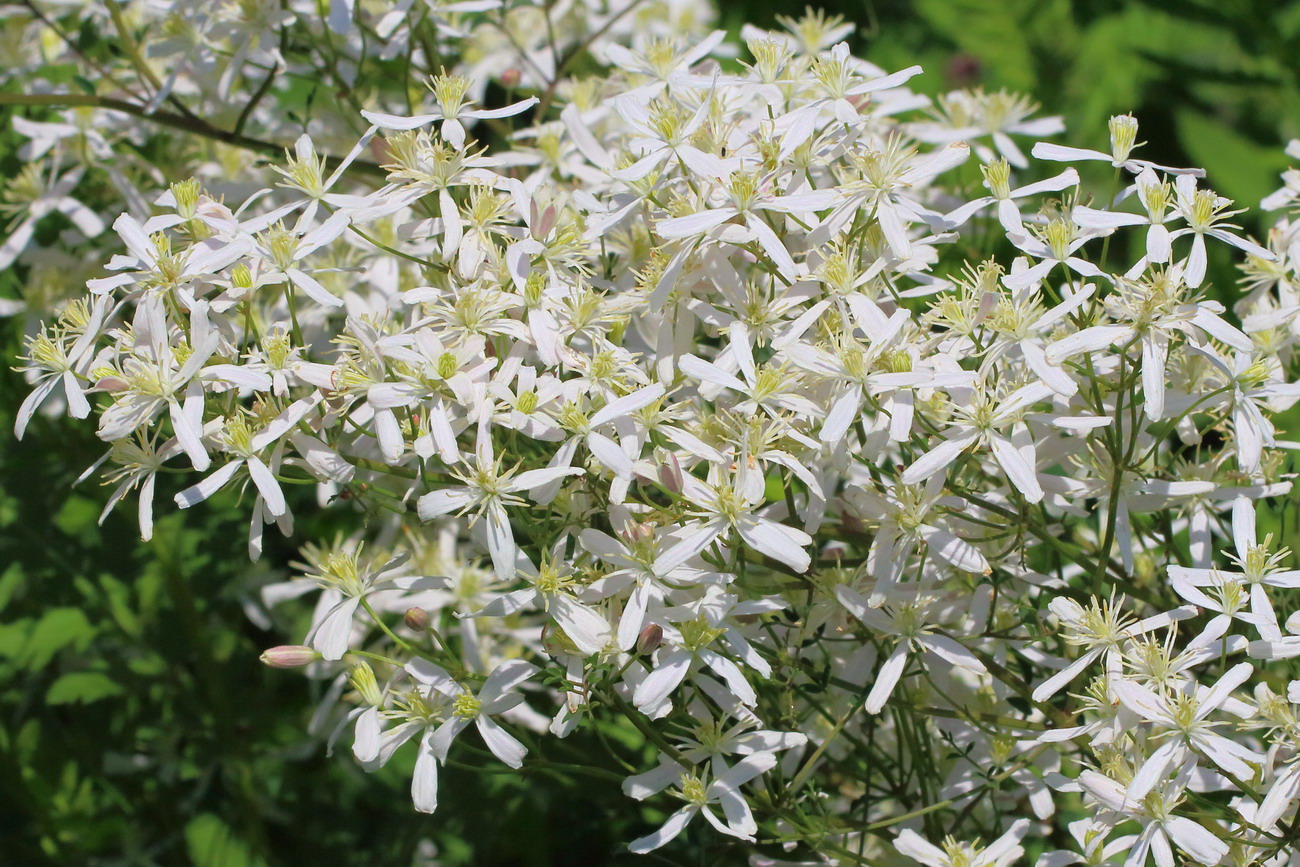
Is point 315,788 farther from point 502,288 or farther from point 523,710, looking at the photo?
point 502,288

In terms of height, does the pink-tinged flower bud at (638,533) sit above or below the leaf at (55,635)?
above

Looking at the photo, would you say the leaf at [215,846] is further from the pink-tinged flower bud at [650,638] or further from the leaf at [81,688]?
the pink-tinged flower bud at [650,638]

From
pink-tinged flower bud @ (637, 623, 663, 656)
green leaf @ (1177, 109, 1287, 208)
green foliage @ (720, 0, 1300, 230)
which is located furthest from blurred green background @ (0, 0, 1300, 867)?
green leaf @ (1177, 109, 1287, 208)

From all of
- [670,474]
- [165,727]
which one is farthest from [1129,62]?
[165,727]

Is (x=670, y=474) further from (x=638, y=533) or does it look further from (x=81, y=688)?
(x=81, y=688)

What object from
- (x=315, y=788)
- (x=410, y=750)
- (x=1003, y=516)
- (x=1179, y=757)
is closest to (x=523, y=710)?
(x=410, y=750)

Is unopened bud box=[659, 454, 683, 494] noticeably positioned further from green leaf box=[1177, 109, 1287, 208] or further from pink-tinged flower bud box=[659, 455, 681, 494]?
green leaf box=[1177, 109, 1287, 208]

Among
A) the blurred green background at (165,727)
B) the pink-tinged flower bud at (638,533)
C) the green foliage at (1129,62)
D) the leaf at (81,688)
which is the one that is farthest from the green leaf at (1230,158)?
the leaf at (81,688)
